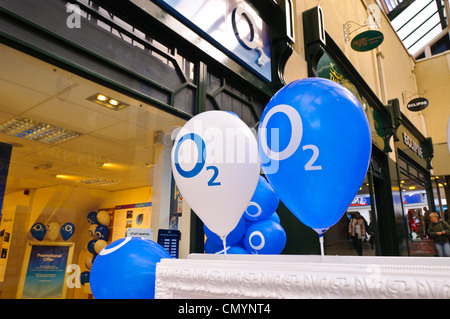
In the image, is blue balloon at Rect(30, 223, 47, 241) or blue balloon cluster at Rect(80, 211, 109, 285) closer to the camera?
blue balloon at Rect(30, 223, 47, 241)

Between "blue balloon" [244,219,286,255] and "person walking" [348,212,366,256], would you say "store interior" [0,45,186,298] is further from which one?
"person walking" [348,212,366,256]

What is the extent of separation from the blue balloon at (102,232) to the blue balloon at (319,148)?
100 inches

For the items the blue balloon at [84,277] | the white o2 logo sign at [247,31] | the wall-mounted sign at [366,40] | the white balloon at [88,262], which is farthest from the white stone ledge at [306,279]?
the wall-mounted sign at [366,40]

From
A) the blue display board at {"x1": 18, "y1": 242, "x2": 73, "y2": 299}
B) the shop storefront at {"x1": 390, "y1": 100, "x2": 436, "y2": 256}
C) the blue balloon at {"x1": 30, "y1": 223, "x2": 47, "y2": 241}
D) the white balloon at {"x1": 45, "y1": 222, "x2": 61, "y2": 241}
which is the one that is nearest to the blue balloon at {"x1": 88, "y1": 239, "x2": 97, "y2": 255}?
the blue display board at {"x1": 18, "y1": 242, "x2": 73, "y2": 299}

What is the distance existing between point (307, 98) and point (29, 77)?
1971 mm

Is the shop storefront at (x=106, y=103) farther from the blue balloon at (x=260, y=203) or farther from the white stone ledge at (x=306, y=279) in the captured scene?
the white stone ledge at (x=306, y=279)

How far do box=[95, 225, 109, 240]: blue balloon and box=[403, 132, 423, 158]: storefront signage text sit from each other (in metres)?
8.74

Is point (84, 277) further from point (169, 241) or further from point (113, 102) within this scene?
point (113, 102)

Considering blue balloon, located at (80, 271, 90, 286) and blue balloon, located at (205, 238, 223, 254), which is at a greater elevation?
blue balloon, located at (205, 238, 223, 254)

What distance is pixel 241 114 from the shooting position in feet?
10.8

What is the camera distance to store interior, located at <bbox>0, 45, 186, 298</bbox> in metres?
2.30

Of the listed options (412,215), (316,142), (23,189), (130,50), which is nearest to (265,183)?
(316,142)

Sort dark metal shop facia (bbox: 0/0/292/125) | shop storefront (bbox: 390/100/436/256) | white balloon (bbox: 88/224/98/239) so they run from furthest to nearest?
shop storefront (bbox: 390/100/436/256)
white balloon (bbox: 88/224/98/239)
dark metal shop facia (bbox: 0/0/292/125)
